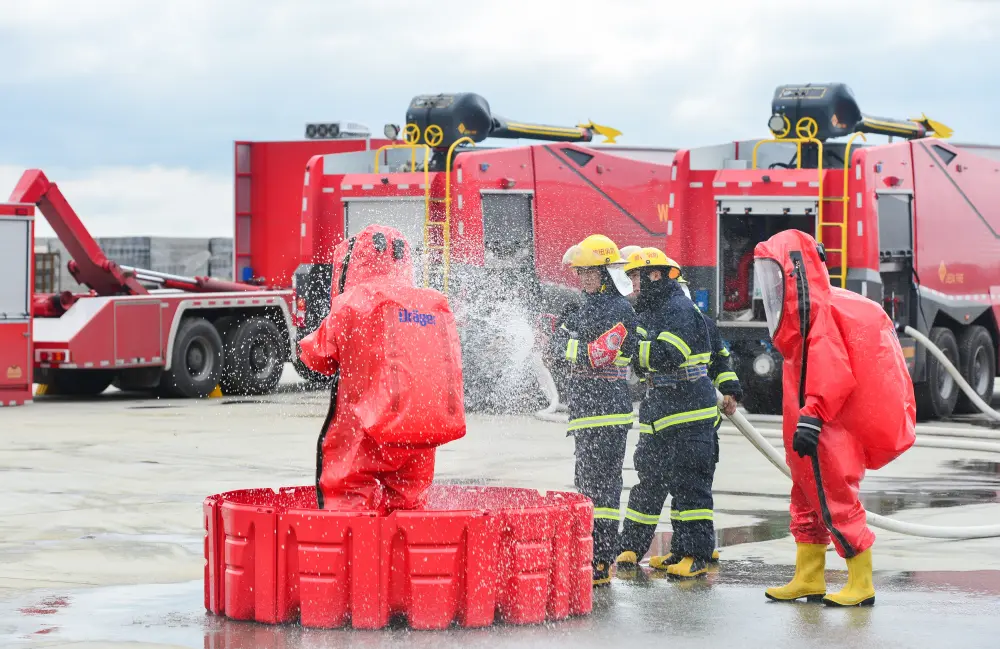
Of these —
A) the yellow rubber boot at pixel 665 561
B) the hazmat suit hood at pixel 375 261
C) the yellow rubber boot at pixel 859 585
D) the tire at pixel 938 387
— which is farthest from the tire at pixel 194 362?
the yellow rubber boot at pixel 859 585

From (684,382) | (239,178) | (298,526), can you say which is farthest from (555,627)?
(239,178)

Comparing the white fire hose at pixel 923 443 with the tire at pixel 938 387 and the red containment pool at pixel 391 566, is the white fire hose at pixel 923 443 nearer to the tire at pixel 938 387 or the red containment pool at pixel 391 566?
the tire at pixel 938 387

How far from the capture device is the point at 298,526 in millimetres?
6305

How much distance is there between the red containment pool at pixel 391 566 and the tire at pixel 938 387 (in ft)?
36.5

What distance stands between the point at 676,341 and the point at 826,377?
4.15 feet

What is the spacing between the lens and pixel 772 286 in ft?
23.4

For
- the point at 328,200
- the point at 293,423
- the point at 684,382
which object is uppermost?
the point at 328,200

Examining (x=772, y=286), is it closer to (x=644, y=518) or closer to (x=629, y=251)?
(x=629, y=251)

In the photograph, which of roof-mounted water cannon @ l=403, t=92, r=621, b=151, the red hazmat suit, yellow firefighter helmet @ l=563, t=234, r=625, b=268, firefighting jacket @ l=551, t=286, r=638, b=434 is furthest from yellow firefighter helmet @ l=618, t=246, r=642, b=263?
roof-mounted water cannon @ l=403, t=92, r=621, b=151

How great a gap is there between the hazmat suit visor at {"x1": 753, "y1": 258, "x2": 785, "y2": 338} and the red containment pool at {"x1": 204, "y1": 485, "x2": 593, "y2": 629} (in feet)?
4.42

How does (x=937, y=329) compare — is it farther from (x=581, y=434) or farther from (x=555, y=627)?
(x=555, y=627)

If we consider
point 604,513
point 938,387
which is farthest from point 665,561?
point 938,387

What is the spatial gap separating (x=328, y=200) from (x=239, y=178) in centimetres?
486

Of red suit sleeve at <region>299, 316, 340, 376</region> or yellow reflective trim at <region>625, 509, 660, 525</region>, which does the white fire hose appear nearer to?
yellow reflective trim at <region>625, 509, 660, 525</region>
